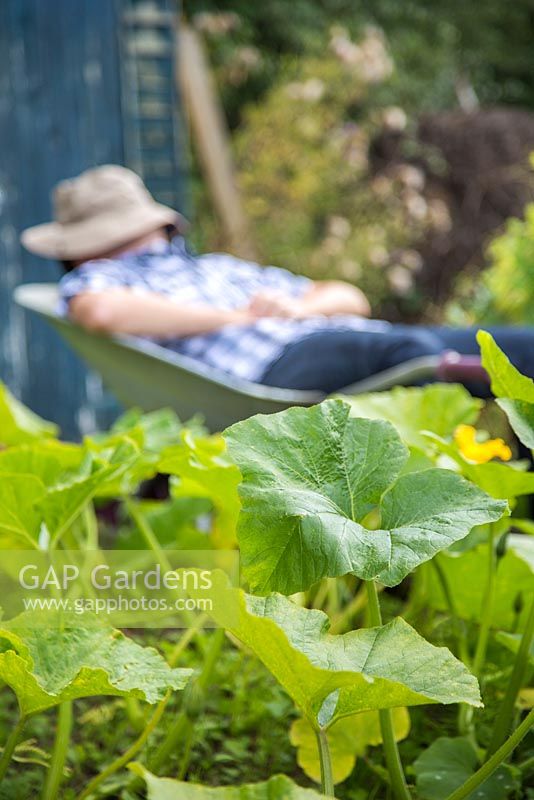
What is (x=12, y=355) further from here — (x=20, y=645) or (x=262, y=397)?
(x=20, y=645)

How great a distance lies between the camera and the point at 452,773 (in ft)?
2.80

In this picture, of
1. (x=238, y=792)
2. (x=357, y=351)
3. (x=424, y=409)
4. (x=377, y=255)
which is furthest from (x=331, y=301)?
(x=377, y=255)

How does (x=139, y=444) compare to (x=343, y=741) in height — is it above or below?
above

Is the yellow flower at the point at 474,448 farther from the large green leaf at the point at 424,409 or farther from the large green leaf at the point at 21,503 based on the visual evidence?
the large green leaf at the point at 21,503

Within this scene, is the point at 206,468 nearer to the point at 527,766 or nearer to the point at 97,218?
the point at 527,766

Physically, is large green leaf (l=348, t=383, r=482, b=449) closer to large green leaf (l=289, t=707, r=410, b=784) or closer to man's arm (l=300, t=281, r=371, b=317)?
large green leaf (l=289, t=707, r=410, b=784)

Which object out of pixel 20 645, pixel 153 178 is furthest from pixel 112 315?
pixel 153 178

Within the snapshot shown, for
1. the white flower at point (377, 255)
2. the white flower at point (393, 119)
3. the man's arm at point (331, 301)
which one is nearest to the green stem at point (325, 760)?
the man's arm at point (331, 301)

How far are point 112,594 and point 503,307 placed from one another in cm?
185

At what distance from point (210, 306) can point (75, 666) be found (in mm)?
1906

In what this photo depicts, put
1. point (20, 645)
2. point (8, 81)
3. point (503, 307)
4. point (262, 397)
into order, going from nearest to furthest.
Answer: point (20, 645), point (262, 397), point (503, 307), point (8, 81)

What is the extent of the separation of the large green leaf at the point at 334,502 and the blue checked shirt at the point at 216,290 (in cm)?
141

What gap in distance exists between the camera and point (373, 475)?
724mm

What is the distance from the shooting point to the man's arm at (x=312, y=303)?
101 inches
